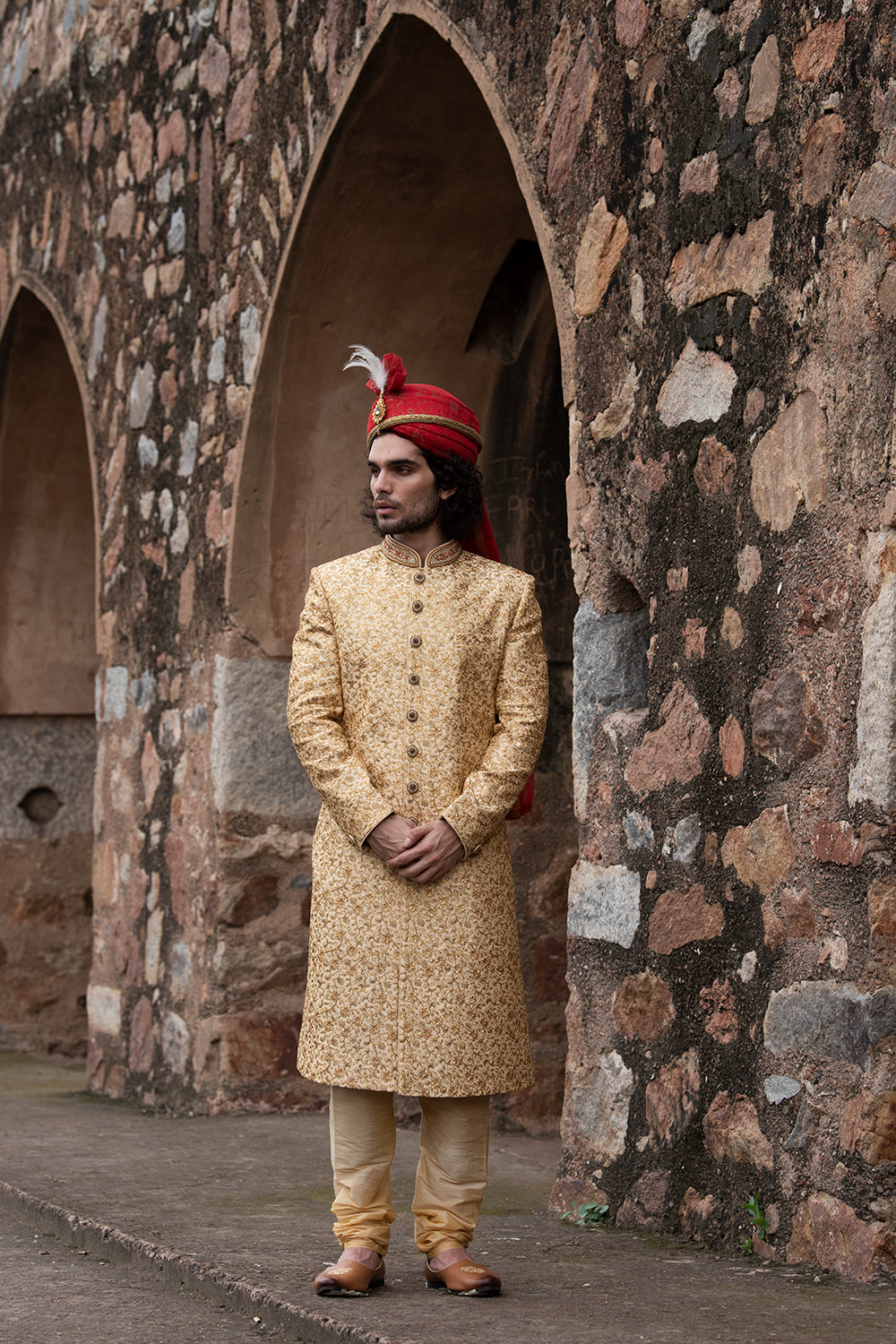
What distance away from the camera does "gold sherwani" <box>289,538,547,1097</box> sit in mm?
2633

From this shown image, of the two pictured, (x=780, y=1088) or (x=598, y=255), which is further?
(x=598, y=255)

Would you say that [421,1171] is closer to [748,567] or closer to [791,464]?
[748,567]

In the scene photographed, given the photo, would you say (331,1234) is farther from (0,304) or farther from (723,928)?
(0,304)

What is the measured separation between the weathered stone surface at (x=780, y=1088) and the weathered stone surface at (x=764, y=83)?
168 centimetres

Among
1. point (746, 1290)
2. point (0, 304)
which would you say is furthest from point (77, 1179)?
point (0, 304)

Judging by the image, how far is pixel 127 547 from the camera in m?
5.72

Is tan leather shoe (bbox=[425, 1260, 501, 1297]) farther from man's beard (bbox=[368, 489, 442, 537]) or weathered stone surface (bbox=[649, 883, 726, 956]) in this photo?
man's beard (bbox=[368, 489, 442, 537])

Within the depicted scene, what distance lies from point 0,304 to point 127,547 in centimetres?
189

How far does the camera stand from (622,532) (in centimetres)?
333

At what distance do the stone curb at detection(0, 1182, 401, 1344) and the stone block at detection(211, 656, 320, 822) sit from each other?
1509 millimetres

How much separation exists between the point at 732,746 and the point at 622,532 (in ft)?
1.81

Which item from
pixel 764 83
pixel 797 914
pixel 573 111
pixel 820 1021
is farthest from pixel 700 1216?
pixel 573 111

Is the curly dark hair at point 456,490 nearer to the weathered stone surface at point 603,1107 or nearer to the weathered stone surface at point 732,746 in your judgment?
the weathered stone surface at point 732,746

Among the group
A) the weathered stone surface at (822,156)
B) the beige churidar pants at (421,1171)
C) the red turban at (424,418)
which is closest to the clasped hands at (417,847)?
the red turban at (424,418)
